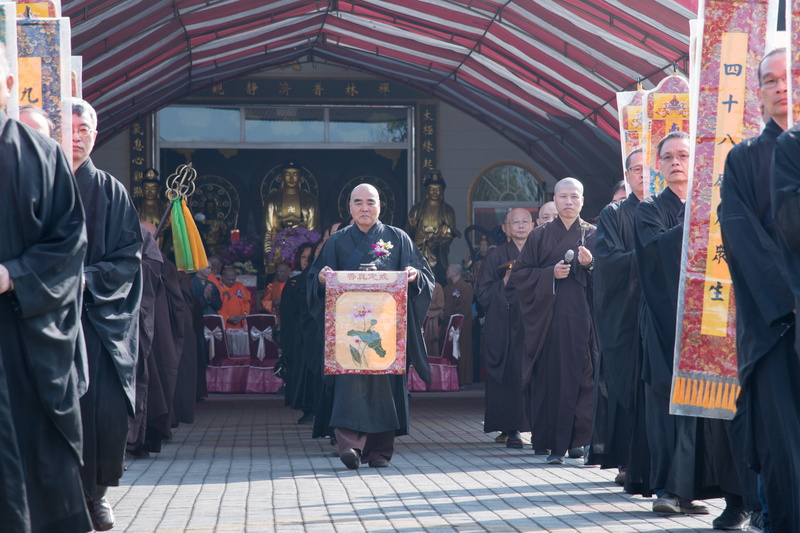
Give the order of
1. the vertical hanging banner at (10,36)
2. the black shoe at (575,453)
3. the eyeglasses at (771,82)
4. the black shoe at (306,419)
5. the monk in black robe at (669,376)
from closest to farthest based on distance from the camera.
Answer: the eyeglasses at (771,82) → the vertical hanging banner at (10,36) → the monk in black robe at (669,376) → the black shoe at (575,453) → the black shoe at (306,419)

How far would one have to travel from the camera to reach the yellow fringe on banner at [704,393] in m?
4.71

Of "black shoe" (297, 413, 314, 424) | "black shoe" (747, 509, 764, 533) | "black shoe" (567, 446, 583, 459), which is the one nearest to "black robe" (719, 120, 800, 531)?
"black shoe" (747, 509, 764, 533)

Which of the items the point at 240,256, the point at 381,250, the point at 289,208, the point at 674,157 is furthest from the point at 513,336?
the point at 289,208

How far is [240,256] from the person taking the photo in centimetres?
1678

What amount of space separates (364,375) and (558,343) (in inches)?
52.4

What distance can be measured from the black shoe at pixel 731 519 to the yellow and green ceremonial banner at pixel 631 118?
2.89 metres

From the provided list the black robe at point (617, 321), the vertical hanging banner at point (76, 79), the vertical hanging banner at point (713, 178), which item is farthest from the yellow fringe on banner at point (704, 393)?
the vertical hanging banner at point (76, 79)

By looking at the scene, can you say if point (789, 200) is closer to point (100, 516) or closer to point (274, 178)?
point (100, 516)

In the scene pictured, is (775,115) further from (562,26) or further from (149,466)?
(562,26)

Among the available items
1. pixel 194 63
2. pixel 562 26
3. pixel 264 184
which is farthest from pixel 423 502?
pixel 264 184

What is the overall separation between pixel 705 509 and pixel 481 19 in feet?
25.1

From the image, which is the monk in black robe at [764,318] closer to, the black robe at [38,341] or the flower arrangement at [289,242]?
the black robe at [38,341]

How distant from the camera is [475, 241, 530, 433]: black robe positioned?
8.59 metres

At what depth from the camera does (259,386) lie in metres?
12.9
